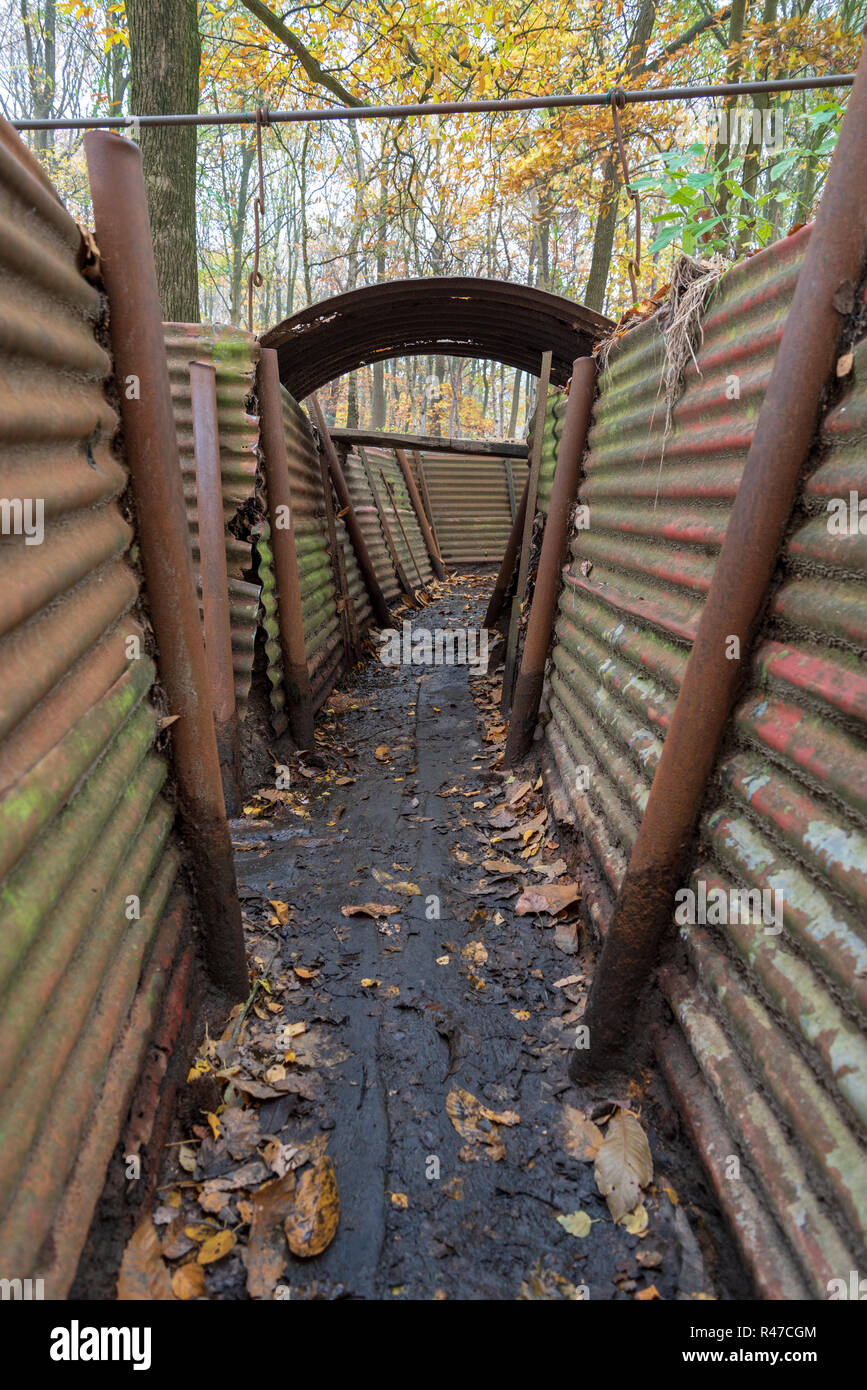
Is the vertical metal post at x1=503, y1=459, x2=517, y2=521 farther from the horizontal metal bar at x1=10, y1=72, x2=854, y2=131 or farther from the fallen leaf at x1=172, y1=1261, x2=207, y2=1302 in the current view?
the fallen leaf at x1=172, y1=1261, x2=207, y2=1302

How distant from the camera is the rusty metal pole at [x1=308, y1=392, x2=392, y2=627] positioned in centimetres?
730

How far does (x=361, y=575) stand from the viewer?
9297 mm

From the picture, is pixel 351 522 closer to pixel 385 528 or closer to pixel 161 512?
pixel 385 528

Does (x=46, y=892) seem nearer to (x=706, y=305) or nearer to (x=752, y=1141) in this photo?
(x=752, y=1141)

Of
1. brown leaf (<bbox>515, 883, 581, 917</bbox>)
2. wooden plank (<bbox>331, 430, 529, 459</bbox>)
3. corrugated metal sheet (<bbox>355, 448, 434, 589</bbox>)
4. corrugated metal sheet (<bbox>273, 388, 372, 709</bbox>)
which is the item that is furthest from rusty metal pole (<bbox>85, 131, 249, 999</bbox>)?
corrugated metal sheet (<bbox>355, 448, 434, 589</bbox>)

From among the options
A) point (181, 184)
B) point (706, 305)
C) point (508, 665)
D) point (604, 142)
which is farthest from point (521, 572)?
point (604, 142)

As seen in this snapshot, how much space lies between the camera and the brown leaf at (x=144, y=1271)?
158 cm

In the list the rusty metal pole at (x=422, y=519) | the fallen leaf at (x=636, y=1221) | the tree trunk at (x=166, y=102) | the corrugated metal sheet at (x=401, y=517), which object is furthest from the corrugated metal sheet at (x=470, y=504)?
the fallen leaf at (x=636, y=1221)

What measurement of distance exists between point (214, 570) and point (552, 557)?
2139mm

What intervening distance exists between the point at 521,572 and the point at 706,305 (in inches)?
129

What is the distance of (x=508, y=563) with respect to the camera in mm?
7172

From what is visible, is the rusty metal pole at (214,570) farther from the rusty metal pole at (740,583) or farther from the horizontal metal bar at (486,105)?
the rusty metal pole at (740,583)

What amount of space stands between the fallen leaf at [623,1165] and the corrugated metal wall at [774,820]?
256mm

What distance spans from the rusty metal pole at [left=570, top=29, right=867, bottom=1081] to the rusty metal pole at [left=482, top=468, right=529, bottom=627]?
4086 mm
